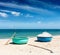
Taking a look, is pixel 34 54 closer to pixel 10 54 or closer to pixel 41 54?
pixel 41 54

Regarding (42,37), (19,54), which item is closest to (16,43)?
(42,37)

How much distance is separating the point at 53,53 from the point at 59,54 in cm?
43

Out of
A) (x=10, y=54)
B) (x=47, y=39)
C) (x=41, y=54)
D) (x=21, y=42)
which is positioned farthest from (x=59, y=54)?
(x=47, y=39)

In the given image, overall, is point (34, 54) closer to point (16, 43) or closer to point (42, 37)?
point (16, 43)

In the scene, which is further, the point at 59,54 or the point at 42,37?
the point at 42,37

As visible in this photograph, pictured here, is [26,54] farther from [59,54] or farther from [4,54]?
[59,54]

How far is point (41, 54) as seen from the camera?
9.49 meters

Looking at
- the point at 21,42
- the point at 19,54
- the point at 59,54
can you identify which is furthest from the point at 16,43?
the point at 59,54

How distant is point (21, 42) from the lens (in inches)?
554

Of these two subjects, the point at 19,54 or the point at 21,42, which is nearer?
the point at 19,54

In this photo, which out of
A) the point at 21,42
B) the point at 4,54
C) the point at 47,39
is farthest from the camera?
the point at 47,39

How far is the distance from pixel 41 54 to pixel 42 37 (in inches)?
253

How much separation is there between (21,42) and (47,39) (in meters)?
3.04

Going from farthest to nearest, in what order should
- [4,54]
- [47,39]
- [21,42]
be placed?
[47,39] < [21,42] < [4,54]
